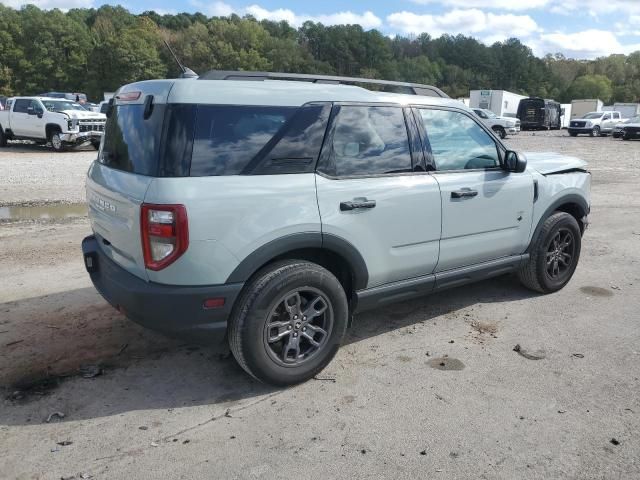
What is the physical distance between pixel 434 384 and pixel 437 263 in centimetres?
97

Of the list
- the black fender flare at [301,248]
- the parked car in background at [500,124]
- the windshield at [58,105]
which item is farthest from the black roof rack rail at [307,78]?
the parked car in background at [500,124]

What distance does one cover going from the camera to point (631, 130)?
30609 millimetres

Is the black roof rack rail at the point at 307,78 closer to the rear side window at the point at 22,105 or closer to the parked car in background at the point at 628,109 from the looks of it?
the rear side window at the point at 22,105

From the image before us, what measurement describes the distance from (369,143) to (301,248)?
92cm

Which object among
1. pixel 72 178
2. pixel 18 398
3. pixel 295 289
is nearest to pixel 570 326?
pixel 295 289

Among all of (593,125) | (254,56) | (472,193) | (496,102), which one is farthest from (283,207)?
(254,56)

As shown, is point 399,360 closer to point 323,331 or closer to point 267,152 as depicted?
point 323,331

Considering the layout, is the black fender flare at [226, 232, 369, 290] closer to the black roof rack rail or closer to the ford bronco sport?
the ford bronco sport

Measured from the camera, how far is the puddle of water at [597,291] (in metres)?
5.05

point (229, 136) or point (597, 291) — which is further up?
point (229, 136)

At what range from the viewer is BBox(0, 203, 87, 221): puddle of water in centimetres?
836

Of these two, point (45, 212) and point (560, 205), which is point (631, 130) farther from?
point (45, 212)

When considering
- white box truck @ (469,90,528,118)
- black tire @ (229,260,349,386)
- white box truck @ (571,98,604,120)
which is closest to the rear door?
black tire @ (229,260,349,386)

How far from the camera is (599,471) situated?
2549mm
